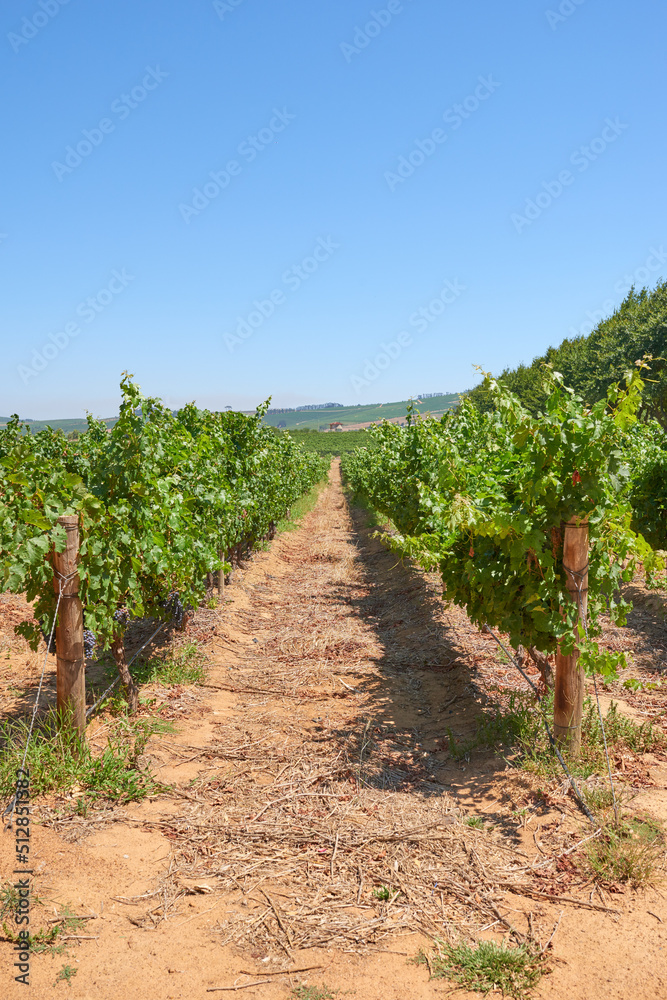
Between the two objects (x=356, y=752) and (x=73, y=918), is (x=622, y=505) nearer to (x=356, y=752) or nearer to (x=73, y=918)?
(x=356, y=752)

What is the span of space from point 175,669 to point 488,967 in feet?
14.1

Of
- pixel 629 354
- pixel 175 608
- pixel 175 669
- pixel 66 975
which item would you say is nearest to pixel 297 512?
pixel 175 608

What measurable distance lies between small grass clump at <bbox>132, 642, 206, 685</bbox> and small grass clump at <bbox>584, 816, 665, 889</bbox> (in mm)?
4120

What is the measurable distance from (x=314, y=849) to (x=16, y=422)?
839 centimetres

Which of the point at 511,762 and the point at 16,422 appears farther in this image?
the point at 16,422

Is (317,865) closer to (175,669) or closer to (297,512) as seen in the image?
(175,669)

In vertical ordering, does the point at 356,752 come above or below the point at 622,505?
below

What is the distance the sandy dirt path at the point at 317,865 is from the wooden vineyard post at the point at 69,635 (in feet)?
2.25

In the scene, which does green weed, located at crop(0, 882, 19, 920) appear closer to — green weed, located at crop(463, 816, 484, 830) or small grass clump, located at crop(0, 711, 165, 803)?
small grass clump, located at crop(0, 711, 165, 803)

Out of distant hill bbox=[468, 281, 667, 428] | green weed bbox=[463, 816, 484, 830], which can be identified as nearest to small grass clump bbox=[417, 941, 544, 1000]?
green weed bbox=[463, 816, 484, 830]

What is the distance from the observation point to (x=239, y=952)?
2875 millimetres

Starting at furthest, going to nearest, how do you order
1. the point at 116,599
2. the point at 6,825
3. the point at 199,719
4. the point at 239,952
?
the point at 199,719 → the point at 116,599 → the point at 6,825 → the point at 239,952

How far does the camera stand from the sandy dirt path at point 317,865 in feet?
8.95

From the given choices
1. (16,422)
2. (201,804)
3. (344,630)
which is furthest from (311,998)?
(16,422)
